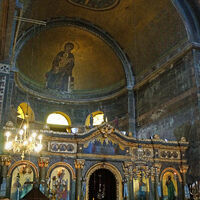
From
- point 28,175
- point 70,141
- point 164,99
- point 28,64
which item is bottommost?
point 28,175

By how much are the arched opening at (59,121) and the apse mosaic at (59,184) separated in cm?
782

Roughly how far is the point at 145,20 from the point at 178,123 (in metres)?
6.49

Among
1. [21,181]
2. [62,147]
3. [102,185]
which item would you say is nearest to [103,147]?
[102,185]

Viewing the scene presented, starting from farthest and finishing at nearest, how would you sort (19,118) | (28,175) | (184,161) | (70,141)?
(19,118) < (184,161) < (70,141) < (28,175)

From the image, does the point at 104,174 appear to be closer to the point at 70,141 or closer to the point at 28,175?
the point at 70,141

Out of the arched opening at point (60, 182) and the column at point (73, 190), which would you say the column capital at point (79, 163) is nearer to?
the arched opening at point (60, 182)

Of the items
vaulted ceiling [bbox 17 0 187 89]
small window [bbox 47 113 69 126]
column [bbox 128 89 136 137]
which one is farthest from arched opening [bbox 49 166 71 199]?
vaulted ceiling [bbox 17 0 187 89]

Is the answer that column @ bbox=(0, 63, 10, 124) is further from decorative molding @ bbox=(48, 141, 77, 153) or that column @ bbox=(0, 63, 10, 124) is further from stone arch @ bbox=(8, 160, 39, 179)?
decorative molding @ bbox=(48, 141, 77, 153)

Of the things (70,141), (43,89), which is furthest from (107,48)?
(70,141)

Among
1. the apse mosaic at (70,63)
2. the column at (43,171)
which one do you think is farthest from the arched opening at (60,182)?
the apse mosaic at (70,63)

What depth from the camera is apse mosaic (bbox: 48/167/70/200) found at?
13.0 m

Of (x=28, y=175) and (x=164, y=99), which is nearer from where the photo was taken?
(x=28, y=175)

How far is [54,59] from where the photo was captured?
69.7 feet

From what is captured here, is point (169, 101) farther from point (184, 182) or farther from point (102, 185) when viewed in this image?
point (102, 185)
